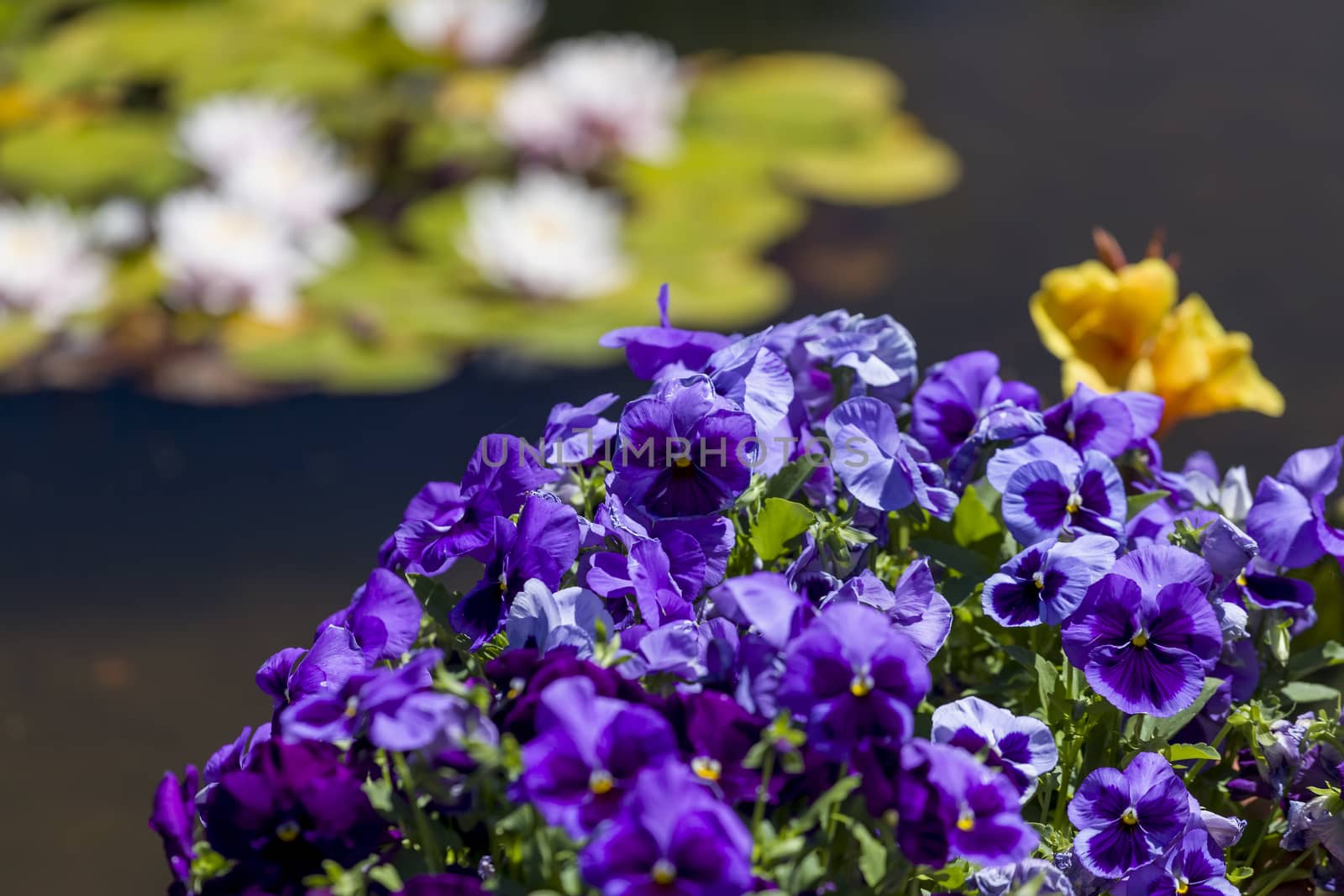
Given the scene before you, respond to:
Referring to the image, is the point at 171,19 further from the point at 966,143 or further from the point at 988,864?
the point at 988,864

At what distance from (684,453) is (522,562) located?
6 centimetres

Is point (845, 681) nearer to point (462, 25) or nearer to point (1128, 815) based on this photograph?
point (1128, 815)

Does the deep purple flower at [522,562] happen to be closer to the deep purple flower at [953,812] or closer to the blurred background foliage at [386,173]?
the deep purple flower at [953,812]

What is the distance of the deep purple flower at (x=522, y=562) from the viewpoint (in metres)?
0.42

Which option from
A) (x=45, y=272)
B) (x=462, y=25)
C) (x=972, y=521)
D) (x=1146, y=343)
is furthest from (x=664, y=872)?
(x=462, y=25)

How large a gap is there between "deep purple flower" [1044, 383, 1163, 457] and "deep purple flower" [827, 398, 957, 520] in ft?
0.26

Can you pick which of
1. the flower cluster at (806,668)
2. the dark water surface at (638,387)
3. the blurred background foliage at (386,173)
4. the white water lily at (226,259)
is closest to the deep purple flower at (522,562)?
the flower cluster at (806,668)

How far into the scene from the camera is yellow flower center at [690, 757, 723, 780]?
346 millimetres

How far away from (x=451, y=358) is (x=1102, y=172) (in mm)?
847

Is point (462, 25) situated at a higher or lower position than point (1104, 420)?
lower

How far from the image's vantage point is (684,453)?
1.38ft

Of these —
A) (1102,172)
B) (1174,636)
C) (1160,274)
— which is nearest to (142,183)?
(1102,172)

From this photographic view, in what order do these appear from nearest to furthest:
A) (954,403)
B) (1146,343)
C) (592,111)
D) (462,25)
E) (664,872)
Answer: (664,872) < (954,403) < (1146,343) < (592,111) < (462,25)

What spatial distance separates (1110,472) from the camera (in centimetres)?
46
